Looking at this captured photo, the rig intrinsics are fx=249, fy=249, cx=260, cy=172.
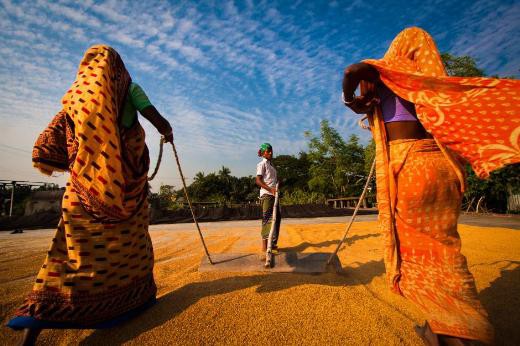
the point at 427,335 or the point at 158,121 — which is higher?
the point at 158,121

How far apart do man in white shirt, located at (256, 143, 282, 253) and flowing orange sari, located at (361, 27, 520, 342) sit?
256 centimetres

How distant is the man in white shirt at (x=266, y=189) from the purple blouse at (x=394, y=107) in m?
2.50

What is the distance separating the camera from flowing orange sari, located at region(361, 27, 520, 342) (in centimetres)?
132

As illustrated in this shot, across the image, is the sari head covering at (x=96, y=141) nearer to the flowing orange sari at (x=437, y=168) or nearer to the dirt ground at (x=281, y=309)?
the dirt ground at (x=281, y=309)

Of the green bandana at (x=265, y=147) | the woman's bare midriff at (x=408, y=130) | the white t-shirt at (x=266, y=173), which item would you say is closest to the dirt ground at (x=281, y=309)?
the woman's bare midriff at (x=408, y=130)

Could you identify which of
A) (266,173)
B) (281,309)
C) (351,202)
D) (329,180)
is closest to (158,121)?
(281,309)

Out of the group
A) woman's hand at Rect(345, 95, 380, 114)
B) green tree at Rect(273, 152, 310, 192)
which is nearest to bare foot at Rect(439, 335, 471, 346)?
woman's hand at Rect(345, 95, 380, 114)

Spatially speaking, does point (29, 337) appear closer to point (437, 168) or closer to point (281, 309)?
point (281, 309)

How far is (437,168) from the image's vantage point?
155 cm

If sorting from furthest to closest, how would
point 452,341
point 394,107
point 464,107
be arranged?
point 394,107
point 464,107
point 452,341

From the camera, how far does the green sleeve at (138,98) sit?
2016 millimetres

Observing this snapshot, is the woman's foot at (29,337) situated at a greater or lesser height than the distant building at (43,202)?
lesser

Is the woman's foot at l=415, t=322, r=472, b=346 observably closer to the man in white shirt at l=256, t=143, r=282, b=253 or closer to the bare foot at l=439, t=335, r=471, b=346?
the bare foot at l=439, t=335, r=471, b=346

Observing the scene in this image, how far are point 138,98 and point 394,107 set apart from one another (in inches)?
78.6
